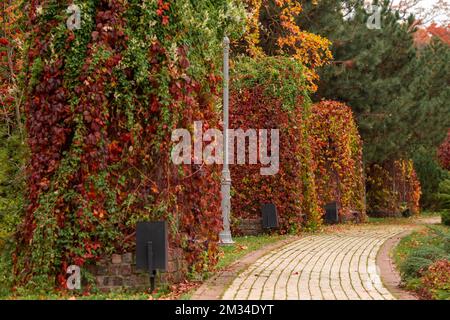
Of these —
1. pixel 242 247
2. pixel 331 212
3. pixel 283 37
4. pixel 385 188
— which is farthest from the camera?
pixel 385 188

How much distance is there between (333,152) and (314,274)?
13.9m

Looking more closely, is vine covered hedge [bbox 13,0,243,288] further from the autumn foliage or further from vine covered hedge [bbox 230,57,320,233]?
the autumn foliage

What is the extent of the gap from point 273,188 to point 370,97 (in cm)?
904

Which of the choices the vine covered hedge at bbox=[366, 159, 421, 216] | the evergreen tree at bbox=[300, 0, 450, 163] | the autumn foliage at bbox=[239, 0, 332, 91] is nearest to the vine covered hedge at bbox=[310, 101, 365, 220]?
the autumn foliage at bbox=[239, 0, 332, 91]

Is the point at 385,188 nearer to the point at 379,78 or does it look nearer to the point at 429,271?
the point at 379,78

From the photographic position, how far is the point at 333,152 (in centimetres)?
2381

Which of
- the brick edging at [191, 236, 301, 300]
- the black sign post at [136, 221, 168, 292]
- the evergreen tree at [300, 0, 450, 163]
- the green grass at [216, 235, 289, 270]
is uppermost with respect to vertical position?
the evergreen tree at [300, 0, 450, 163]

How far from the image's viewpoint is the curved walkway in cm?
843

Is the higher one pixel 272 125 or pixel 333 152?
pixel 272 125

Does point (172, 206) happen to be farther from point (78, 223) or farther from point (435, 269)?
point (435, 269)

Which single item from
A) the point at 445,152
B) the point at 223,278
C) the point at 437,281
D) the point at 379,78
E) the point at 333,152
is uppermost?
the point at 379,78

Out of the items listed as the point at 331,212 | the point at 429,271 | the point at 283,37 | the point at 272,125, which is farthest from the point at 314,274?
the point at 283,37

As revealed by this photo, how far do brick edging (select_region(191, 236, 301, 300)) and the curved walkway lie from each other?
11 centimetres

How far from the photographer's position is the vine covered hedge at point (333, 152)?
23328 millimetres
